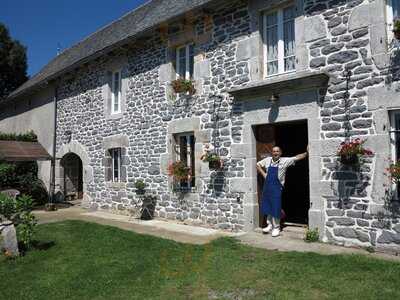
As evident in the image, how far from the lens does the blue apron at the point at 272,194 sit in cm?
748

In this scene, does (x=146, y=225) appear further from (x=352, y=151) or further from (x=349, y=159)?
(x=352, y=151)

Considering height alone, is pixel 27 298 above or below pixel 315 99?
below

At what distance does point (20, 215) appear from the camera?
7105 mm

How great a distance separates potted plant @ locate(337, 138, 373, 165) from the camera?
6.16 meters

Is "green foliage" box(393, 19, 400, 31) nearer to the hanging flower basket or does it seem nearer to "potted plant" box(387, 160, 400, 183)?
"potted plant" box(387, 160, 400, 183)

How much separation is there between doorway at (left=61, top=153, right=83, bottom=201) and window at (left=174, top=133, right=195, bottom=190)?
677 centimetres

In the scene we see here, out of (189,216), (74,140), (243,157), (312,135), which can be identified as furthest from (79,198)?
(312,135)

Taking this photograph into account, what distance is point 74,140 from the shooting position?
46.3ft

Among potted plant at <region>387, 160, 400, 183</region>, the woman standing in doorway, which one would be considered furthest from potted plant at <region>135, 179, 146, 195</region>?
potted plant at <region>387, 160, 400, 183</region>

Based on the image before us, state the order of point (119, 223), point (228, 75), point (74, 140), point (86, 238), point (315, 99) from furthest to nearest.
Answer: point (74, 140), point (119, 223), point (228, 75), point (86, 238), point (315, 99)

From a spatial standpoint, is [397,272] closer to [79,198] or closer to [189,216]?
[189,216]

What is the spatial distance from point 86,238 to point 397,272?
567 centimetres

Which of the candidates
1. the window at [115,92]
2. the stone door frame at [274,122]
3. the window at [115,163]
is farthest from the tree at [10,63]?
the stone door frame at [274,122]

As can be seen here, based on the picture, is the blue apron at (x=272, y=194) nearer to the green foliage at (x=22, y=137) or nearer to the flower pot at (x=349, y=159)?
the flower pot at (x=349, y=159)
